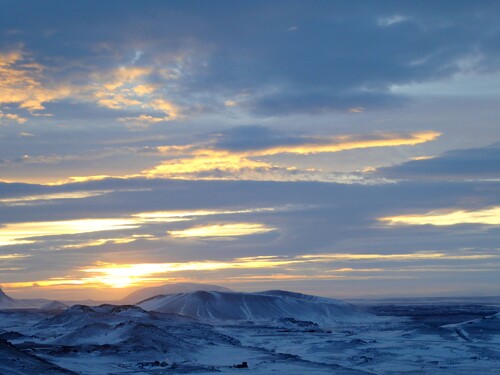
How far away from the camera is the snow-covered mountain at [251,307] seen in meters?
129

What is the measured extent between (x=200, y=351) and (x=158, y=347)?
442cm

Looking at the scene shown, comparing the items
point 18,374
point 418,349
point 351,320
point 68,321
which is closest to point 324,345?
point 418,349

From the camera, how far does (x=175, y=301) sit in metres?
137

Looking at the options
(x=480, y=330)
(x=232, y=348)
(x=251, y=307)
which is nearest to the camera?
(x=232, y=348)

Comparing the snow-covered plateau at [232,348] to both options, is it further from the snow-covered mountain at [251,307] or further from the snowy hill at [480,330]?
the snow-covered mountain at [251,307]

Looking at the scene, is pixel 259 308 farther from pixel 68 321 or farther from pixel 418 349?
pixel 418 349

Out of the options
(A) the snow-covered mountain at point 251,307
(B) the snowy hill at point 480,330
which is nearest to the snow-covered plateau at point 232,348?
(B) the snowy hill at point 480,330

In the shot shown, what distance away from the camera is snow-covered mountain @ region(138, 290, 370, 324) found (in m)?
129

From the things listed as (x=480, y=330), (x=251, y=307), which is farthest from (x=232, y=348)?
(x=251, y=307)

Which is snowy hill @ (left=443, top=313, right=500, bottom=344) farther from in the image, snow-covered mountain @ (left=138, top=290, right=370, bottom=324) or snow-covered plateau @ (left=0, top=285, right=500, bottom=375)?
snow-covered mountain @ (left=138, top=290, right=370, bottom=324)

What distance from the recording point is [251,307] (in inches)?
5271

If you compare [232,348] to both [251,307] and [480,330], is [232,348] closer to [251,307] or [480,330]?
[480,330]

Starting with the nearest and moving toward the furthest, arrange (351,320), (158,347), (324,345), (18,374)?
1. (18,374)
2. (158,347)
3. (324,345)
4. (351,320)

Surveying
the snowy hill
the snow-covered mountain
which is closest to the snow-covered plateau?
the snowy hill
